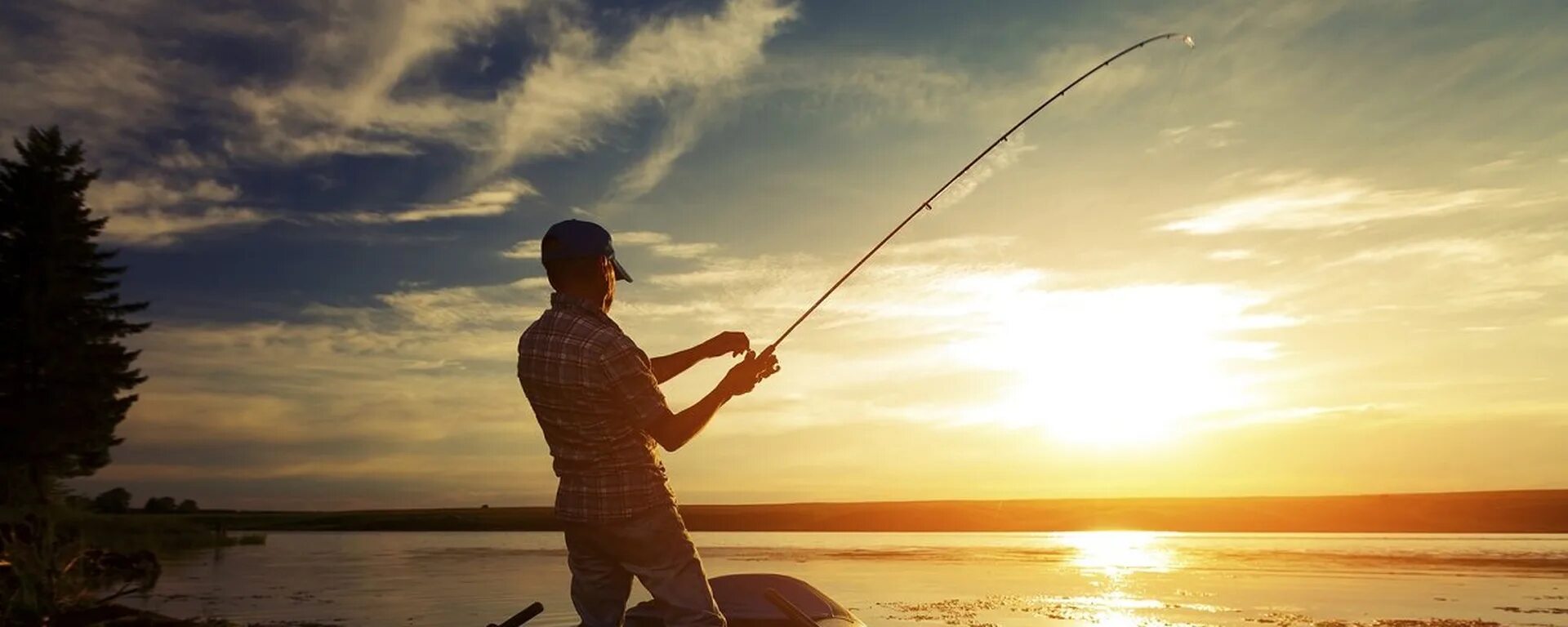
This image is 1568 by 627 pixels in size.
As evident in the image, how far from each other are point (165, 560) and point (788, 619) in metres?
45.1

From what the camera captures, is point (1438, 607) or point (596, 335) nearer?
point (596, 335)

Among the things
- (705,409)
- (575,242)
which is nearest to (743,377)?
(705,409)

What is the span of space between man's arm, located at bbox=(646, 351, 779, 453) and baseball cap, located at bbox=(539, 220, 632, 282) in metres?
0.68

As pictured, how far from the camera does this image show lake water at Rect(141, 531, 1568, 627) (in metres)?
21.4

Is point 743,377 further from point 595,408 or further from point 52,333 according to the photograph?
point 52,333

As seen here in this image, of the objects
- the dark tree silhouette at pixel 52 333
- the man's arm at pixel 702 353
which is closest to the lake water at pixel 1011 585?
the dark tree silhouette at pixel 52 333

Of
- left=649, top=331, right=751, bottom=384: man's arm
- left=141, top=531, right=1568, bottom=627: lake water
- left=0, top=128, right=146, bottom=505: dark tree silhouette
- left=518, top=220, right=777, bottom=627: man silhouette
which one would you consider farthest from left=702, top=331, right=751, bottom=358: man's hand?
left=0, top=128, right=146, bottom=505: dark tree silhouette

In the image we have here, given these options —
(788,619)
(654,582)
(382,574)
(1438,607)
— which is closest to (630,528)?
(654,582)

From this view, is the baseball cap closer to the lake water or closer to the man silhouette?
the man silhouette

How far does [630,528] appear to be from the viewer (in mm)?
4352

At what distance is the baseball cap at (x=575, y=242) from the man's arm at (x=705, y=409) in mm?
683

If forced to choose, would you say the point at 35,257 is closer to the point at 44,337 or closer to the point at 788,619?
the point at 44,337

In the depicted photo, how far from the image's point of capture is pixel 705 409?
4.52 meters

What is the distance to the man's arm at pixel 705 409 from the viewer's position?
436cm
